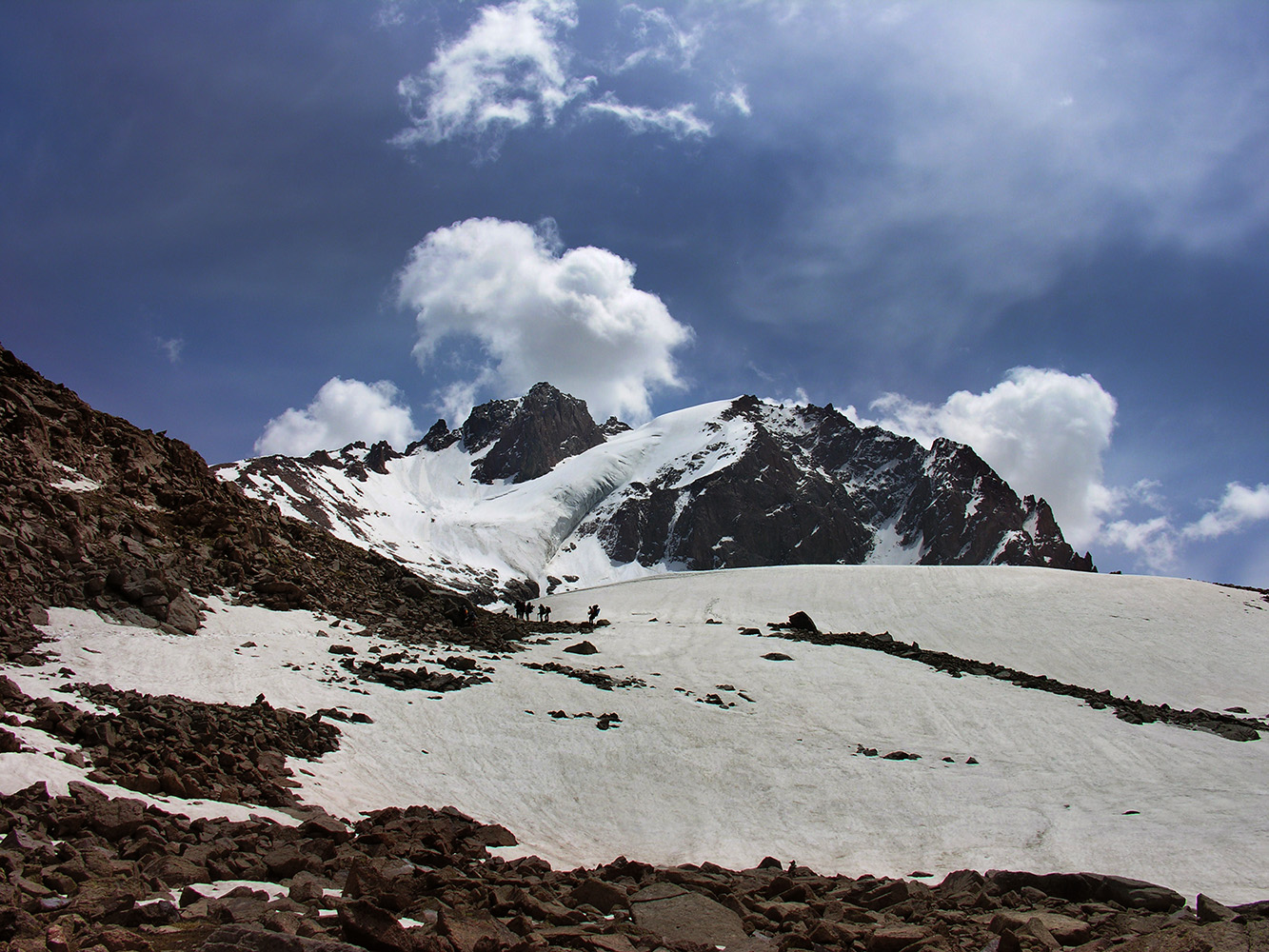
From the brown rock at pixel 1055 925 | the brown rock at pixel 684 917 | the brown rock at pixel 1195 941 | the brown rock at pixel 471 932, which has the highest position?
the brown rock at pixel 1195 941

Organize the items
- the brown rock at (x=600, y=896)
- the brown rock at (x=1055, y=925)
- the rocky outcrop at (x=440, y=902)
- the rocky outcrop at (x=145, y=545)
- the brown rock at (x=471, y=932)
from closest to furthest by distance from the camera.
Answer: the rocky outcrop at (x=440, y=902)
the brown rock at (x=471, y=932)
the brown rock at (x=1055, y=925)
the brown rock at (x=600, y=896)
the rocky outcrop at (x=145, y=545)

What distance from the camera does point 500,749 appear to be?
16.0m

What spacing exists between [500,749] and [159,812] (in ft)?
27.4

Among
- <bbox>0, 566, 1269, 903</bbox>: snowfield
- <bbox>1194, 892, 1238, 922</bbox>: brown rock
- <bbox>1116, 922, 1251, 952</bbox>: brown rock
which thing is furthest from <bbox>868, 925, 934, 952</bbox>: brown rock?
<bbox>0, 566, 1269, 903</bbox>: snowfield

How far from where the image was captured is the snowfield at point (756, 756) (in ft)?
40.6

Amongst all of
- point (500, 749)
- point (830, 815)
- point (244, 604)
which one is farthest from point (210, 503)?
point (830, 815)

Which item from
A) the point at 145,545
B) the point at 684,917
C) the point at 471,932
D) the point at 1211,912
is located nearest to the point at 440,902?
the point at 471,932

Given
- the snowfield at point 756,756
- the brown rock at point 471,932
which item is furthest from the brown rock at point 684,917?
the snowfield at point 756,756

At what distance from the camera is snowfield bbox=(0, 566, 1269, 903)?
12.4 metres

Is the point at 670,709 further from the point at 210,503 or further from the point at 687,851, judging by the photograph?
the point at 210,503

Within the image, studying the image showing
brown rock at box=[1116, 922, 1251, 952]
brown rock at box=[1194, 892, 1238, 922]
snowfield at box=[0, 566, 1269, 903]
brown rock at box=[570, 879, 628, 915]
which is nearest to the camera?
brown rock at box=[1116, 922, 1251, 952]

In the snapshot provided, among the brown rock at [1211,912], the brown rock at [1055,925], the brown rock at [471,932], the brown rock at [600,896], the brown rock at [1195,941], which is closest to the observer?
the brown rock at [1195,941]

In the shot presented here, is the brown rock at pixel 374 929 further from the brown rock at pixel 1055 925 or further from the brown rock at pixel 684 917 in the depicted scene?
the brown rock at pixel 1055 925

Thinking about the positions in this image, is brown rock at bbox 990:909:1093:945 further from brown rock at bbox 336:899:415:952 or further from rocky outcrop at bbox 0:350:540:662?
rocky outcrop at bbox 0:350:540:662
